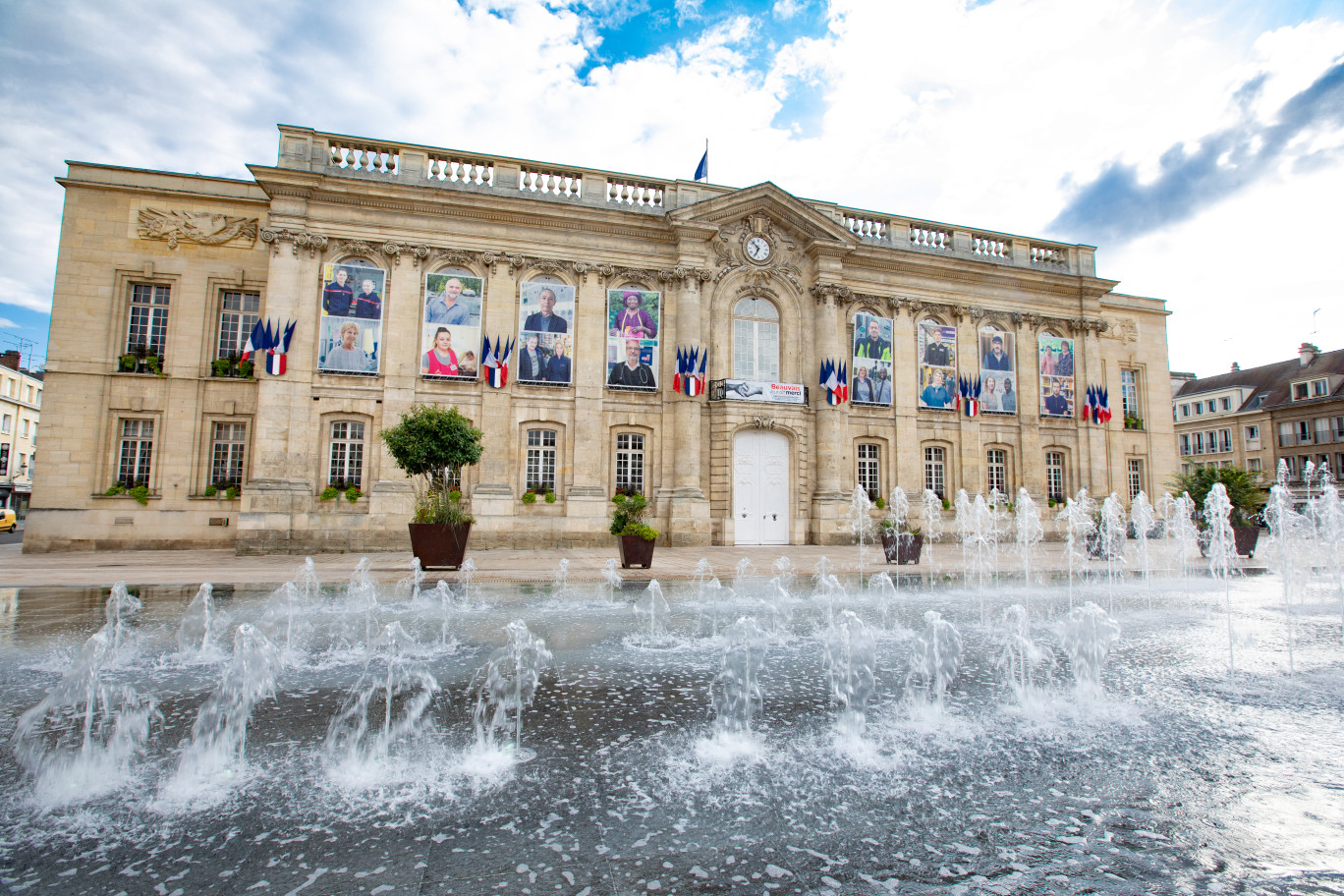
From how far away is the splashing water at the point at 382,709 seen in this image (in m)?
3.78

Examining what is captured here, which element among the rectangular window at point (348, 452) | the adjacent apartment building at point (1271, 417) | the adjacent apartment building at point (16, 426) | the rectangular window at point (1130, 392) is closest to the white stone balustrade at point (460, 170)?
the rectangular window at point (348, 452)

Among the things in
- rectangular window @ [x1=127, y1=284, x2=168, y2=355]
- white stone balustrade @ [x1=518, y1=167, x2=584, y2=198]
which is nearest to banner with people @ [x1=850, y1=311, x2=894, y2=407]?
white stone balustrade @ [x1=518, y1=167, x2=584, y2=198]

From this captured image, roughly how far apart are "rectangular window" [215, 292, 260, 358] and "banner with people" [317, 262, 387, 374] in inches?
123

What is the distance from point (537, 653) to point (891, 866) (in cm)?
395

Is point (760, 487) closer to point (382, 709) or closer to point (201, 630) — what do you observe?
point (201, 630)

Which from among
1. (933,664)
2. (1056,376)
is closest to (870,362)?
(1056,376)

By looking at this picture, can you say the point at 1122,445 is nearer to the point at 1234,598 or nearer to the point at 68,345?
the point at 1234,598

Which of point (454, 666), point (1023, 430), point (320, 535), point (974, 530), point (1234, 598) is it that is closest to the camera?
point (454, 666)

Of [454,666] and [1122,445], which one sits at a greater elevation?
[1122,445]

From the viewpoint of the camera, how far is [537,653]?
5.91 m

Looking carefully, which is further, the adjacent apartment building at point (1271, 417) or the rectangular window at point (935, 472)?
the adjacent apartment building at point (1271, 417)

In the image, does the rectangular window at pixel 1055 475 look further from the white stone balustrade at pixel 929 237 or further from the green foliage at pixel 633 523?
the green foliage at pixel 633 523

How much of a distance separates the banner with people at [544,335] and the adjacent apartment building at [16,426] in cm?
5228

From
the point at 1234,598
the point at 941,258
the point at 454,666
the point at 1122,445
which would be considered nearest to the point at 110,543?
the point at 454,666
